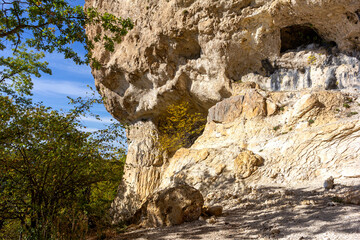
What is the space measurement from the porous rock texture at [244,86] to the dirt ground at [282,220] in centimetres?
110

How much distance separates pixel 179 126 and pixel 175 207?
9165 mm

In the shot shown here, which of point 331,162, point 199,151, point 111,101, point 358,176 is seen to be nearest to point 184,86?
point 199,151

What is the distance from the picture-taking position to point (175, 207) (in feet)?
17.4

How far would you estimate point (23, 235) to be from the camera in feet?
15.7

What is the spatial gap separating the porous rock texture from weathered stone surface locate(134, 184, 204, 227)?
1.47m

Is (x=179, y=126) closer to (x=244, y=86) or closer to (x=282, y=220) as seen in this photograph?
(x=244, y=86)

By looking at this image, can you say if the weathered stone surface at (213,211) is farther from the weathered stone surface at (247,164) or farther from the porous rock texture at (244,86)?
the weathered stone surface at (247,164)

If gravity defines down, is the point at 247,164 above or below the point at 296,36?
below

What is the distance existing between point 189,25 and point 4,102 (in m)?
8.64

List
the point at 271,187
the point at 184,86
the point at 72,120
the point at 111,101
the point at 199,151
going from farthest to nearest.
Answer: the point at 111,101 → the point at 184,86 → the point at 199,151 → the point at 271,187 → the point at 72,120

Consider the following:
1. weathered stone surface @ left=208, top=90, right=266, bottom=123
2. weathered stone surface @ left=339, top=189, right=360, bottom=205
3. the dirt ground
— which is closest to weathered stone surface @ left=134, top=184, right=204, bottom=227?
the dirt ground

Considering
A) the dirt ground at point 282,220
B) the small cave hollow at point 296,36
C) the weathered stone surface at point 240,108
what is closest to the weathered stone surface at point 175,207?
the dirt ground at point 282,220

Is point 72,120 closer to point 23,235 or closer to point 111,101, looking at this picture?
point 23,235

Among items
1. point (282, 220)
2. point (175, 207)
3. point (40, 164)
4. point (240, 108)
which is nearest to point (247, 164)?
point (240, 108)
